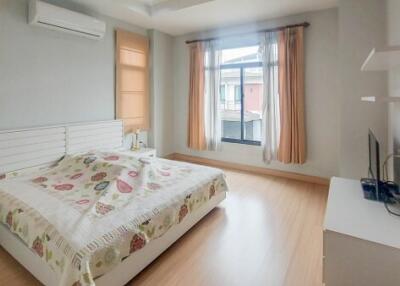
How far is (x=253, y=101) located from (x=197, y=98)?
106 cm

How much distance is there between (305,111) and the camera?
3793mm

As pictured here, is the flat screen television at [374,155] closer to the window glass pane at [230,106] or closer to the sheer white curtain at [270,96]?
the sheer white curtain at [270,96]

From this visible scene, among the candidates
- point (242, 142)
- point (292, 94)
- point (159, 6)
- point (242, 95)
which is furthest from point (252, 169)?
point (159, 6)

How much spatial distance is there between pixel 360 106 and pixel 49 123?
3825mm

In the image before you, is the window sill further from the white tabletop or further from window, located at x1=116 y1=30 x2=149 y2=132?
the white tabletop

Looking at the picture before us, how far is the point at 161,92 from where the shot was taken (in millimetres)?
4840

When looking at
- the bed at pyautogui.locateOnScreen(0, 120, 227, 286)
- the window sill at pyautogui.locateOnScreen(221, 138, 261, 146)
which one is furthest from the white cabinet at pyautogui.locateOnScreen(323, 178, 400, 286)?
the window sill at pyautogui.locateOnScreen(221, 138, 261, 146)

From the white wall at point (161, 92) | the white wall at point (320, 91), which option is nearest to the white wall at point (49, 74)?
the white wall at point (161, 92)

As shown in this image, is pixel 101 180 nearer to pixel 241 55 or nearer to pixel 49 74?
pixel 49 74

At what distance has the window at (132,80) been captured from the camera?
4012 mm

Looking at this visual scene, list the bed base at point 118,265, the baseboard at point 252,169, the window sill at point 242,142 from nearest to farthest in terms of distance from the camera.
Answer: the bed base at point 118,265, the baseboard at point 252,169, the window sill at point 242,142

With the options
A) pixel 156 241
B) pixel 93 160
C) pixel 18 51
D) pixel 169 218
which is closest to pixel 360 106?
pixel 169 218

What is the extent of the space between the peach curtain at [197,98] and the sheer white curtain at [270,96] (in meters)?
1.18

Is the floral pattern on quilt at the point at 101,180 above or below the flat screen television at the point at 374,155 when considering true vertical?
below
